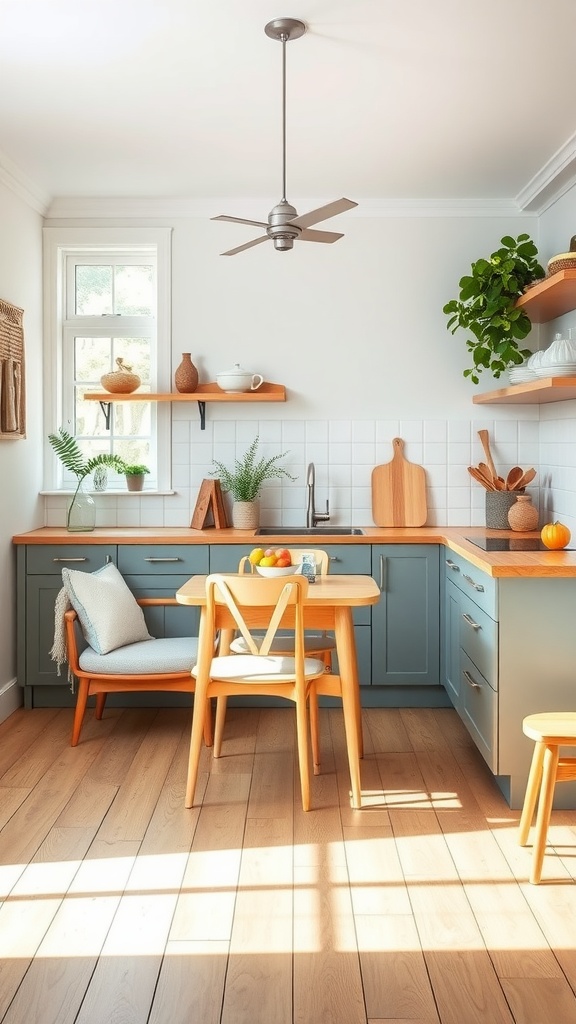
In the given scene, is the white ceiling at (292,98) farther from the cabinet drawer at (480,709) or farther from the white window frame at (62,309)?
the cabinet drawer at (480,709)

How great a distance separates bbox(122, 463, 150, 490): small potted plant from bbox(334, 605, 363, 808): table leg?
1.96 metres

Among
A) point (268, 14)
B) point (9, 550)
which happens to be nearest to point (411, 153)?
point (268, 14)

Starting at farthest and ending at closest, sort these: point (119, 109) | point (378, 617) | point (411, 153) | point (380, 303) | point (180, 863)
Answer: point (380, 303) → point (378, 617) → point (411, 153) → point (119, 109) → point (180, 863)

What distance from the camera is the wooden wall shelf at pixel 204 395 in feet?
15.6

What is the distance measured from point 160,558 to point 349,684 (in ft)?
4.86

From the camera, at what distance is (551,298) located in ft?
13.2

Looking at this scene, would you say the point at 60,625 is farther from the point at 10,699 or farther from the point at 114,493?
the point at 114,493

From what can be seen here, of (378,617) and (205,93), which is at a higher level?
(205,93)

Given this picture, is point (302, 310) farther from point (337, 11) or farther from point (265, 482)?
point (337, 11)

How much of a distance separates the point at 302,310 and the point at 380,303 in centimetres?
43

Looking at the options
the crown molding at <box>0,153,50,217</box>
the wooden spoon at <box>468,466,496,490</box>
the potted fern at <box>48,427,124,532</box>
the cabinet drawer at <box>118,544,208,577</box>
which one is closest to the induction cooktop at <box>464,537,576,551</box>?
the wooden spoon at <box>468,466,496,490</box>

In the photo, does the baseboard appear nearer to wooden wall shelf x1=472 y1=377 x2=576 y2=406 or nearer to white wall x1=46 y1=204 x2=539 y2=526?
white wall x1=46 y1=204 x2=539 y2=526

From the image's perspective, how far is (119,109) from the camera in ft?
12.0

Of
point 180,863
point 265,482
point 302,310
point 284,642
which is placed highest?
point 302,310
